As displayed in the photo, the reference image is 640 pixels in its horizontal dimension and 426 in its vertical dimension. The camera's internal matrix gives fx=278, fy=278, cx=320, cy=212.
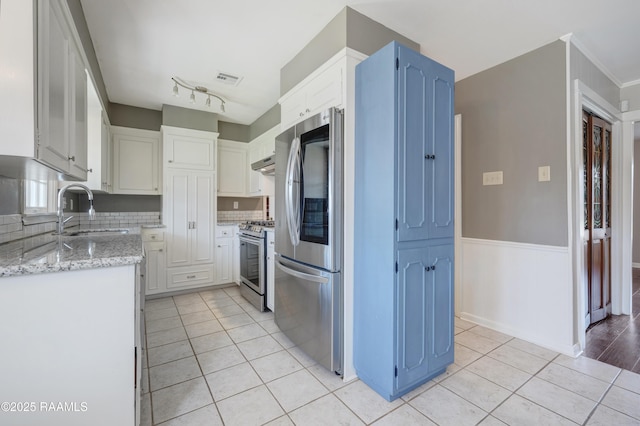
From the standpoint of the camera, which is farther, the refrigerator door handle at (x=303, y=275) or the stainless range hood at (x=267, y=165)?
the stainless range hood at (x=267, y=165)

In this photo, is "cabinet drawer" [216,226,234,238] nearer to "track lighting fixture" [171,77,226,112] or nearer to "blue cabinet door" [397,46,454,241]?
"track lighting fixture" [171,77,226,112]

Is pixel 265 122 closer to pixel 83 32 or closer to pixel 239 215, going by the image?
pixel 239 215

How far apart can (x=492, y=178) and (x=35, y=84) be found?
322cm

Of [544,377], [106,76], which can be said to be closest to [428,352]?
[544,377]

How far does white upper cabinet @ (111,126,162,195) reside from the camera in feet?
12.3

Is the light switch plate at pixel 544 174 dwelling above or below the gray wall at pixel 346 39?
below

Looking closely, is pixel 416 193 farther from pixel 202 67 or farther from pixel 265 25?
pixel 202 67

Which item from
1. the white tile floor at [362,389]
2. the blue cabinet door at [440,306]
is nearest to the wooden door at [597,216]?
the white tile floor at [362,389]

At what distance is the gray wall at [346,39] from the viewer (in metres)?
1.96

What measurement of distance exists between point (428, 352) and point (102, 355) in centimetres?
179

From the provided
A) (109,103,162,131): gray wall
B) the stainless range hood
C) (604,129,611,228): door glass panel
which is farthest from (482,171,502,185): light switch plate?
(109,103,162,131): gray wall

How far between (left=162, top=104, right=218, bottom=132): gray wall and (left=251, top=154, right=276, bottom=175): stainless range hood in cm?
94

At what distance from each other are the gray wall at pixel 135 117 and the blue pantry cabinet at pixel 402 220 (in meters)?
3.43

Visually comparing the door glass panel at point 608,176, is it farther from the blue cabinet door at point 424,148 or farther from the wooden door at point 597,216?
the blue cabinet door at point 424,148
